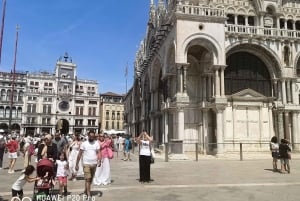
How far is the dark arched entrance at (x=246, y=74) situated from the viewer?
27.5 meters

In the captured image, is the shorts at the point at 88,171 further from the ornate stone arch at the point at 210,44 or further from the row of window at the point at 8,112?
the row of window at the point at 8,112

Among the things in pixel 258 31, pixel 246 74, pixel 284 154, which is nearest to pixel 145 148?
pixel 284 154

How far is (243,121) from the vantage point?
2534cm

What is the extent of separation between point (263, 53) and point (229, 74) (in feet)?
14.0

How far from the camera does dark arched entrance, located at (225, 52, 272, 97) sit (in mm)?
27469

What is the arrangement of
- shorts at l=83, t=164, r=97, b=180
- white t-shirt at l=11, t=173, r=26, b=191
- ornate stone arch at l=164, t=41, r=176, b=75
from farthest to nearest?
ornate stone arch at l=164, t=41, r=176, b=75, shorts at l=83, t=164, r=97, b=180, white t-shirt at l=11, t=173, r=26, b=191

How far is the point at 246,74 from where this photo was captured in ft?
92.3

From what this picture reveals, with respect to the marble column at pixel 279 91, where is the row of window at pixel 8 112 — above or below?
above

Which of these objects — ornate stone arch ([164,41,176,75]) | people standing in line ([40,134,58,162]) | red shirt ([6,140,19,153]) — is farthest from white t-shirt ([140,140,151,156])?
ornate stone arch ([164,41,176,75])

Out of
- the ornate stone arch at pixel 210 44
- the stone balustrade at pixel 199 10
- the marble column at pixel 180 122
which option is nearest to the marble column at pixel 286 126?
the ornate stone arch at pixel 210 44

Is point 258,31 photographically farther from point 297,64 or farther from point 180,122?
point 180,122

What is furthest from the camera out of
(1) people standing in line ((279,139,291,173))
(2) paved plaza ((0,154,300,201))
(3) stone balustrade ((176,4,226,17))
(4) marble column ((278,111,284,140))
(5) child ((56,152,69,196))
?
(4) marble column ((278,111,284,140))

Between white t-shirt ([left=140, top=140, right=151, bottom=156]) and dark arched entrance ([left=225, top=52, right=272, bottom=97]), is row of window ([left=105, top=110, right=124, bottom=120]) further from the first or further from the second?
white t-shirt ([left=140, top=140, right=151, bottom=156])

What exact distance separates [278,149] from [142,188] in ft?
28.5
